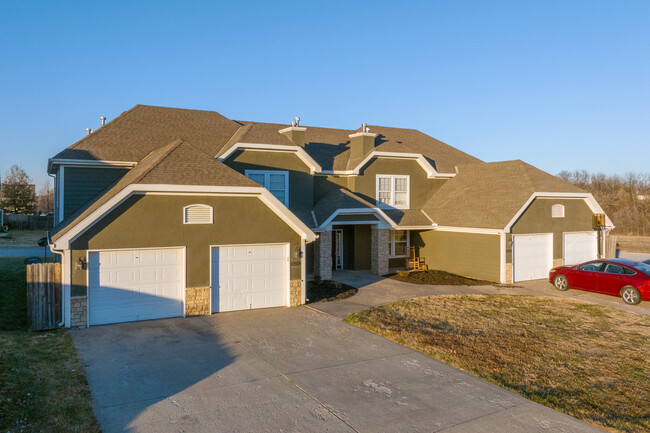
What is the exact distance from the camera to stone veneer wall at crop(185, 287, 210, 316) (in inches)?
531

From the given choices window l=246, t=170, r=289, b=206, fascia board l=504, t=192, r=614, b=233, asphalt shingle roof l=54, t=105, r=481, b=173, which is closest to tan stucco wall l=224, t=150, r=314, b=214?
window l=246, t=170, r=289, b=206

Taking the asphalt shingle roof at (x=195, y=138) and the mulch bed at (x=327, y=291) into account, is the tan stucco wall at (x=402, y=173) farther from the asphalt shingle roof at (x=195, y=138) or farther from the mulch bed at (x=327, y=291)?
the mulch bed at (x=327, y=291)

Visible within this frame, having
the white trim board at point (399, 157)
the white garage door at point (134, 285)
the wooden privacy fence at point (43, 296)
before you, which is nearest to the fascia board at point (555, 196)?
the white trim board at point (399, 157)

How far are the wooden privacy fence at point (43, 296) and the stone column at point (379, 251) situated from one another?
13525mm

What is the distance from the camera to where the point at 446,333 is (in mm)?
12055

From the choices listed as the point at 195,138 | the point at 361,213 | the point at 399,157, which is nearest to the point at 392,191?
the point at 399,157

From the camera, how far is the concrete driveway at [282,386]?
22.9 ft

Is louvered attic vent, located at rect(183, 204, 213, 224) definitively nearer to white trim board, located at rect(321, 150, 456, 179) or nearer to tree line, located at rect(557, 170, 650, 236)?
white trim board, located at rect(321, 150, 456, 179)

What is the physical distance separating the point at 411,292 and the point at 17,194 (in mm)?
52875

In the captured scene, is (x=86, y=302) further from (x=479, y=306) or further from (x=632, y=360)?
(x=632, y=360)

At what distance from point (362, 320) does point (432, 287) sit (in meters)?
6.77

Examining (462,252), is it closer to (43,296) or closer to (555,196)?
(555,196)

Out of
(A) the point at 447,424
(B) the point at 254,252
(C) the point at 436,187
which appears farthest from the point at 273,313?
(C) the point at 436,187

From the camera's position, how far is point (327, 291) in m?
17.4
